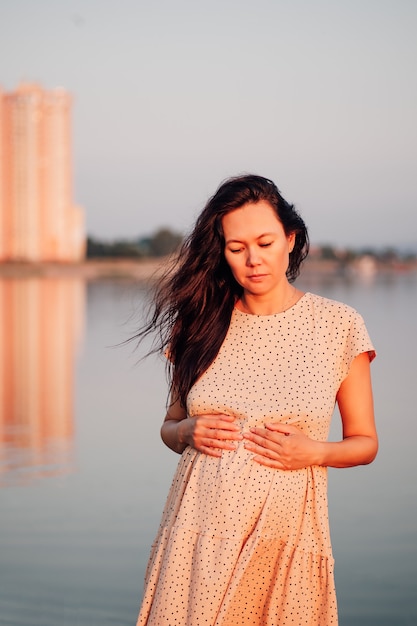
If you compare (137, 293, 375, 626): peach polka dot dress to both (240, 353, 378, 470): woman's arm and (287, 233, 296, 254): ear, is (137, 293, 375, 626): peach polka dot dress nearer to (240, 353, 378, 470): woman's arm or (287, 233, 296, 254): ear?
(240, 353, 378, 470): woman's arm

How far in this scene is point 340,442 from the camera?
2127mm

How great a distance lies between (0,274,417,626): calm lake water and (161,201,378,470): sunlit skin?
4.49 ft

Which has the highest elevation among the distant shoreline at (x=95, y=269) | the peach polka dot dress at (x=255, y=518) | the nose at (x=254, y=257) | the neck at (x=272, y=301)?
the nose at (x=254, y=257)

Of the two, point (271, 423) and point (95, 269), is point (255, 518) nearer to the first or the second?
point (271, 423)

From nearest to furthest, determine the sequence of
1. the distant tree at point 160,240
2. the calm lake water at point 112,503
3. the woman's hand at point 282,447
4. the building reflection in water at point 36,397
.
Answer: the woman's hand at point 282,447, the calm lake water at point 112,503, the building reflection in water at point 36,397, the distant tree at point 160,240

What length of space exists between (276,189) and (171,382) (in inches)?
19.0

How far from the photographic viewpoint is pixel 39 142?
82125 millimetres

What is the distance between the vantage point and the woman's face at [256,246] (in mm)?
2131

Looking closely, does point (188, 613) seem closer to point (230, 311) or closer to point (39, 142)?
point (230, 311)

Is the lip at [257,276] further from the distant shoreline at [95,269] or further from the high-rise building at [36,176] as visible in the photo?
the high-rise building at [36,176]

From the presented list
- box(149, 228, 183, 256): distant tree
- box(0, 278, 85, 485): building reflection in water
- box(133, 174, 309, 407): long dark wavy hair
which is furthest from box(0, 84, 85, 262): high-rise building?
box(133, 174, 309, 407): long dark wavy hair

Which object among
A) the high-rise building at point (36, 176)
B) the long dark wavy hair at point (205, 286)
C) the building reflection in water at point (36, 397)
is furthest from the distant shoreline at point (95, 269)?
the long dark wavy hair at point (205, 286)

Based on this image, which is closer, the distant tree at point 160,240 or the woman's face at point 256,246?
the woman's face at point 256,246

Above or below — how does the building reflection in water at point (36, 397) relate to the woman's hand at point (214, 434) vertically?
below
